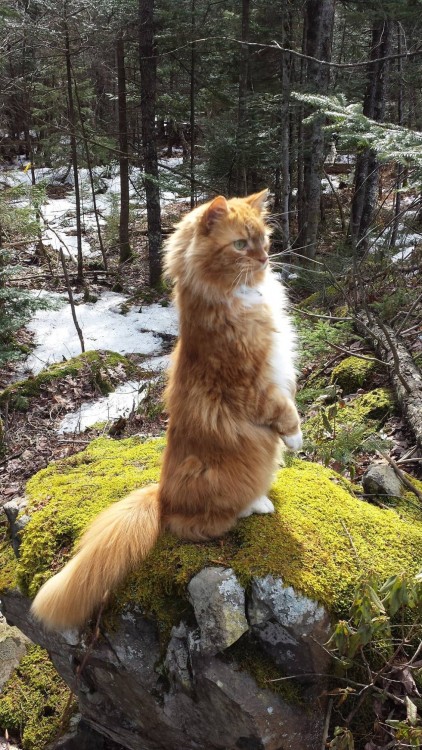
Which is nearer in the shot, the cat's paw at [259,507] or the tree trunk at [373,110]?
the cat's paw at [259,507]

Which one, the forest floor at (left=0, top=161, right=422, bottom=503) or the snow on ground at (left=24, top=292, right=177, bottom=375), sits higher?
the forest floor at (left=0, top=161, right=422, bottom=503)

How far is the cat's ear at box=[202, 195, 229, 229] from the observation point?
2.81 m

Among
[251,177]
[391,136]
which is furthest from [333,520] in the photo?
[251,177]

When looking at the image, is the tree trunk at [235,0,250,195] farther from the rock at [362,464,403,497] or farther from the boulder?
the boulder

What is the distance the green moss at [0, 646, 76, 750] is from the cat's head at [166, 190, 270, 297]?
3213mm

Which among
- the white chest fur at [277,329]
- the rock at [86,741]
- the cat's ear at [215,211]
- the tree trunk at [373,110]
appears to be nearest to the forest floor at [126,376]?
the white chest fur at [277,329]

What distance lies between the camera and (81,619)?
259cm

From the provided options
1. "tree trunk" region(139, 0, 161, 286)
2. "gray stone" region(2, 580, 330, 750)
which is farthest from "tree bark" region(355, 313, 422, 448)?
"tree trunk" region(139, 0, 161, 286)

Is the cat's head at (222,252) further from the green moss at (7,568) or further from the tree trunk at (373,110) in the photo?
the tree trunk at (373,110)

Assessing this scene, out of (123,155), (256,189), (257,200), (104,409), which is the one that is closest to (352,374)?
(257,200)

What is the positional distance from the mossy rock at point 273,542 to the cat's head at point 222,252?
1.38 meters

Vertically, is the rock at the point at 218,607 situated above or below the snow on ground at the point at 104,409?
above

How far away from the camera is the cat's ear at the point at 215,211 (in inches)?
111

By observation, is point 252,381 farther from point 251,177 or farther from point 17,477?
point 251,177
